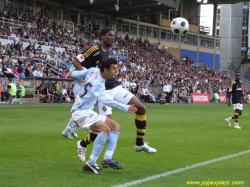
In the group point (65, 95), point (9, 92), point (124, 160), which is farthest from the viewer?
point (65, 95)

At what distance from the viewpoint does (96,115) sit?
635 cm

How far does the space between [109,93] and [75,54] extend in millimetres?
27854

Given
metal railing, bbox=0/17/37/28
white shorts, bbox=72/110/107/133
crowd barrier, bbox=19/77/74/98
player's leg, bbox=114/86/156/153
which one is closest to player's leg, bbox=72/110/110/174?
white shorts, bbox=72/110/107/133

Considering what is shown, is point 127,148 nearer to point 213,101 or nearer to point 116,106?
point 116,106

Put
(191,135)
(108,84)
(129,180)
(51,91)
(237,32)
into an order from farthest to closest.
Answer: (237,32), (51,91), (191,135), (108,84), (129,180)

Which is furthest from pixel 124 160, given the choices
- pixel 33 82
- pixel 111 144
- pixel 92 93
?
pixel 33 82

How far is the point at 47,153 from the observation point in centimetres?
805

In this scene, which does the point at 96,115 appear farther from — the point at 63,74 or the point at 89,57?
the point at 63,74

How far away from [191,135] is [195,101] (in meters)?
32.7

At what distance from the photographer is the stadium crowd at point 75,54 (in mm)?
29297

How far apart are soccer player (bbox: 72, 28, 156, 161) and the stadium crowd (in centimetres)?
1916

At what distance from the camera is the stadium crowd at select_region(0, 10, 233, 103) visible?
29297 mm

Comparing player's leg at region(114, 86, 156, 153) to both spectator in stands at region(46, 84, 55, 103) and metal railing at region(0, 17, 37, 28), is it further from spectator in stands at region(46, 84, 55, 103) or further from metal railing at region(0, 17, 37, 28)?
metal railing at region(0, 17, 37, 28)

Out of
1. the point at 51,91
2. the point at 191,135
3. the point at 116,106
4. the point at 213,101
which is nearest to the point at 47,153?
the point at 116,106
